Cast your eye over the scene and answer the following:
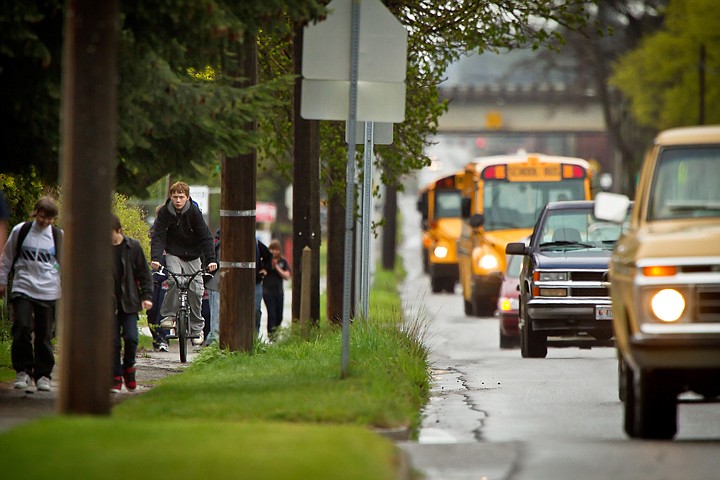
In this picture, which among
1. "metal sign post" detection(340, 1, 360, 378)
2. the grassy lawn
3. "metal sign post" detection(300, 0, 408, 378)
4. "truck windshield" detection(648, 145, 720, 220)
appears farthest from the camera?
"metal sign post" detection(300, 0, 408, 378)

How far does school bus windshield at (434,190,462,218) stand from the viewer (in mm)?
41375

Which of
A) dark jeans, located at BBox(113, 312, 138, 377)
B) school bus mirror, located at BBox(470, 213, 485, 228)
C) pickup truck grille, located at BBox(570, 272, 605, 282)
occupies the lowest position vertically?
dark jeans, located at BBox(113, 312, 138, 377)

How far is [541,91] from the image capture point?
78.8 meters

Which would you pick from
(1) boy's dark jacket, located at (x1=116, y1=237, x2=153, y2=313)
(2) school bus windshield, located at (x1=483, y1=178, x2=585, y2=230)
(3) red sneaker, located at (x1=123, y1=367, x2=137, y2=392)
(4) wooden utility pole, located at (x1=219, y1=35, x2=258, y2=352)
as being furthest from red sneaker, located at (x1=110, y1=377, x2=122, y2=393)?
(2) school bus windshield, located at (x1=483, y1=178, x2=585, y2=230)

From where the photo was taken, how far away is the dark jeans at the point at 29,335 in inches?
509

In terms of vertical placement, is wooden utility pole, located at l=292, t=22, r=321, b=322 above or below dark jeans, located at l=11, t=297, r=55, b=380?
above

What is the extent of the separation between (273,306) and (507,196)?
28.5 feet

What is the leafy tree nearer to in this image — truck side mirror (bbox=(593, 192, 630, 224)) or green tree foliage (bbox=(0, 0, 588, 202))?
green tree foliage (bbox=(0, 0, 588, 202))

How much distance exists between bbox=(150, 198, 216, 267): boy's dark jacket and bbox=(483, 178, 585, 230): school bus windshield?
39.2 ft

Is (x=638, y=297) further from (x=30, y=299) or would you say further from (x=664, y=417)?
(x=30, y=299)

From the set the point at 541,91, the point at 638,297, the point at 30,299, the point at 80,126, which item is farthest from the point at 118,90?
the point at 541,91

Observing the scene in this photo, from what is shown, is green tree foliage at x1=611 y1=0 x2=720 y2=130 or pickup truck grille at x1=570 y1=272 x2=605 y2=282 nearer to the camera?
pickup truck grille at x1=570 y1=272 x2=605 y2=282

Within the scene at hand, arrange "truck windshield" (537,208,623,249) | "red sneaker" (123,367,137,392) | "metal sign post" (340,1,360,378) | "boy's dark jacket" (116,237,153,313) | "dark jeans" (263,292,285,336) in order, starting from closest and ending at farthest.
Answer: "metal sign post" (340,1,360,378) < "boy's dark jacket" (116,237,153,313) < "red sneaker" (123,367,137,392) < "truck windshield" (537,208,623,249) < "dark jeans" (263,292,285,336)

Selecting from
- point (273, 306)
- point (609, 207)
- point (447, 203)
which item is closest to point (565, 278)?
point (273, 306)
